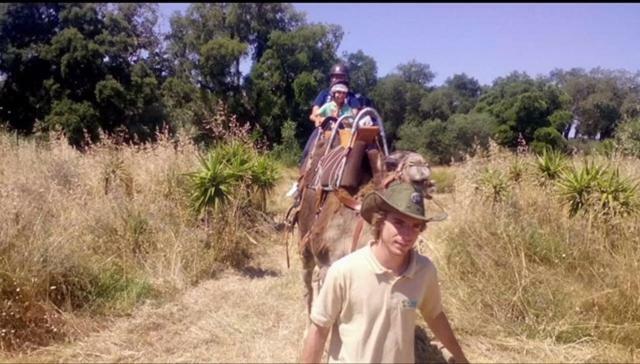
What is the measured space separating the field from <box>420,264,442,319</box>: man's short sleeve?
1.97 metres

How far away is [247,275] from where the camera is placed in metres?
6.52

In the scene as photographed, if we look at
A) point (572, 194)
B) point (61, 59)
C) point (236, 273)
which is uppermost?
point (61, 59)

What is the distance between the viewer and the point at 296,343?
4340mm

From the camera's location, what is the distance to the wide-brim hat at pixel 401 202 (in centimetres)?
220

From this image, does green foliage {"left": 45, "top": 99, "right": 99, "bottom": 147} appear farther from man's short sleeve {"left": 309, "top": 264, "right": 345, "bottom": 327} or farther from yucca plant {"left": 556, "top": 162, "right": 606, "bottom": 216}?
man's short sleeve {"left": 309, "top": 264, "right": 345, "bottom": 327}

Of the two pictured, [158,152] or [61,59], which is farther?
[61,59]

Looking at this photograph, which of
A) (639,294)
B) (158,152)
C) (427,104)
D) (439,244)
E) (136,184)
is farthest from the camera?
(427,104)

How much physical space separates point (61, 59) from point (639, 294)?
63.4 feet

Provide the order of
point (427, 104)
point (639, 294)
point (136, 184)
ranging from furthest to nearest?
1. point (427, 104)
2. point (136, 184)
3. point (639, 294)

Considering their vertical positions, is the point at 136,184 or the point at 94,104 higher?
the point at 94,104

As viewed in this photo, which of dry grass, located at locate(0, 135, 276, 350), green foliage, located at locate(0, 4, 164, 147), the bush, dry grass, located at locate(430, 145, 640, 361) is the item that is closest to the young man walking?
dry grass, located at locate(430, 145, 640, 361)

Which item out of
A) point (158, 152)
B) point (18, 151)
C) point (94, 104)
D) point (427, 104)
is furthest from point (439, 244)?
point (427, 104)

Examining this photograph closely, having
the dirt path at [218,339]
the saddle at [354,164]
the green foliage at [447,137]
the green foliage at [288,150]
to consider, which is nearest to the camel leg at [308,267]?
the dirt path at [218,339]

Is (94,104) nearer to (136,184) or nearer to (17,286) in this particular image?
(136,184)
